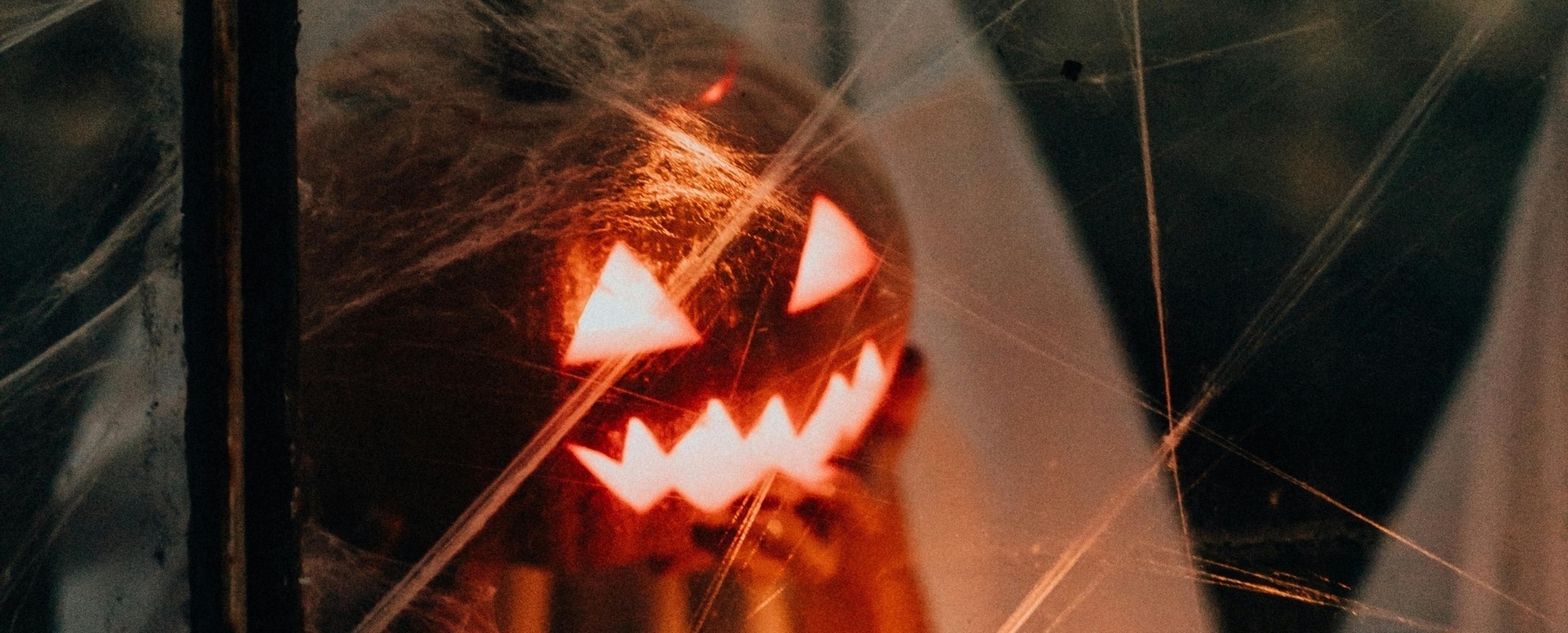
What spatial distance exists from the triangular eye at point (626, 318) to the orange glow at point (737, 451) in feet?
→ 0.21

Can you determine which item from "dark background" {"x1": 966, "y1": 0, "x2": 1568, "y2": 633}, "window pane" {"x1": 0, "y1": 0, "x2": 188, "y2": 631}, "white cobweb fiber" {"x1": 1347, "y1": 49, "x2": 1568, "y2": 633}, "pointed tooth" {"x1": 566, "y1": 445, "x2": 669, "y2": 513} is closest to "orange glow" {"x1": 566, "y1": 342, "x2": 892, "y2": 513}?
"pointed tooth" {"x1": 566, "y1": 445, "x2": 669, "y2": 513}

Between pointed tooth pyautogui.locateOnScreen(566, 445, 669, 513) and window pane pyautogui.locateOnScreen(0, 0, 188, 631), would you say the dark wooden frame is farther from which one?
pointed tooth pyautogui.locateOnScreen(566, 445, 669, 513)

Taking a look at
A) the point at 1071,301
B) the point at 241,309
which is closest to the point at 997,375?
the point at 1071,301

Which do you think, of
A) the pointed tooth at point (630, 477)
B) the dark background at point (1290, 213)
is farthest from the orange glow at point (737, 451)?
the dark background at point (1290, 213)

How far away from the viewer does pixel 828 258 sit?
888mm

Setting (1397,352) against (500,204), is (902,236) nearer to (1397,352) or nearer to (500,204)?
(500,204)

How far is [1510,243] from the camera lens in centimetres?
92

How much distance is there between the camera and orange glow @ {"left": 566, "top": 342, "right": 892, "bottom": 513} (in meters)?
0.85

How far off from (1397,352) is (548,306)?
77cm

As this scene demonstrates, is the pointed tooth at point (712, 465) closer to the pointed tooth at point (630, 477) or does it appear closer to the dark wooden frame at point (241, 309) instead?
the pointed tooth at point (630, 477)

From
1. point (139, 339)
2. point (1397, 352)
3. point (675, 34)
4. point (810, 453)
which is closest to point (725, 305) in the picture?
point (810, 453)

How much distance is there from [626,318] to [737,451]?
15 centimetres

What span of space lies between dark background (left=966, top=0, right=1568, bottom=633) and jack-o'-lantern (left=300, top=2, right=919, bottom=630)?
0.70 feet

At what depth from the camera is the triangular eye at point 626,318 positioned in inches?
33.7
